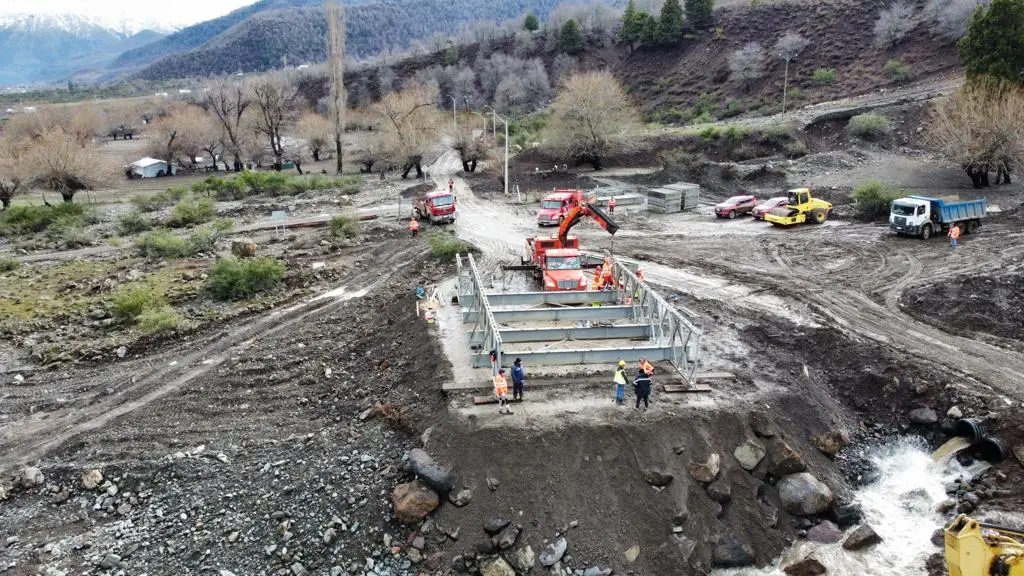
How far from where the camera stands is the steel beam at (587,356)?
15.8m

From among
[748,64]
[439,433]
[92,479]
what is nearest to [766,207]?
[439,433]

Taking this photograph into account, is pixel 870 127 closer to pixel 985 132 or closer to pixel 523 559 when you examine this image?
pixel 985 132

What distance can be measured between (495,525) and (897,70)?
222ft

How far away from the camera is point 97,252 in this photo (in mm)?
31906

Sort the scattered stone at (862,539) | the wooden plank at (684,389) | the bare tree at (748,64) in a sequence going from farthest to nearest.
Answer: the bare tree at (748,64), the wooden plank at (684,389), the scattered stone at (862,539)

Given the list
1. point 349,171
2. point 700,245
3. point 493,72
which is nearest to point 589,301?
point 700,245

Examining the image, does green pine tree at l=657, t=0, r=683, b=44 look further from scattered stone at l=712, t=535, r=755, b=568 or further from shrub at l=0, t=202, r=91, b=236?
scattered stone at l=712, t=535, r=755, b=568

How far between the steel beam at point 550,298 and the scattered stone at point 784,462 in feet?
25.6

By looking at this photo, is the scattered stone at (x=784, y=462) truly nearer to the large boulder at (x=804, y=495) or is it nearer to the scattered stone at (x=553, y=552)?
the large boulder at (x=804, y=495)

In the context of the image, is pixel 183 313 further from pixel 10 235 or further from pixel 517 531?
pixel 10 235

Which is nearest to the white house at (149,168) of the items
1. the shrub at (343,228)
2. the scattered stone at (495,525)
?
the shrub at (343,228)

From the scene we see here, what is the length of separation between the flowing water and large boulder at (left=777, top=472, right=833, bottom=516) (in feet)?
2.44

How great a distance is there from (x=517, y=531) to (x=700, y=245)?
21077 millimetres

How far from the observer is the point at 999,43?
38.9 meters
